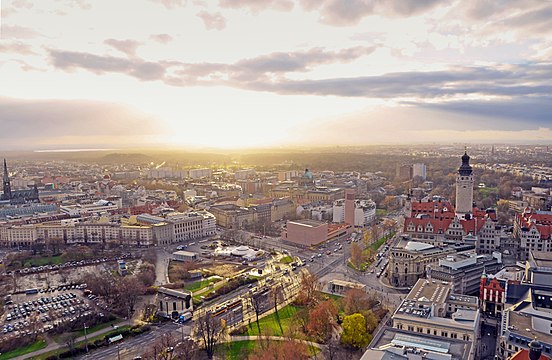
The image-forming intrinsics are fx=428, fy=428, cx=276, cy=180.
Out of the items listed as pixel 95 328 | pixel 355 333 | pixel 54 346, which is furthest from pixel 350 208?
pixel 54 346

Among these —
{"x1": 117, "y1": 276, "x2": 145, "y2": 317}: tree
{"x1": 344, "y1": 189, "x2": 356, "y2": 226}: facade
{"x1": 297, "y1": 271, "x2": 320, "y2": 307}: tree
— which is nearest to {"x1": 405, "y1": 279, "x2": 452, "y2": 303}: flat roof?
{"x1": 297, "y1": 271, "x2": 320, "y2": 307}: tree

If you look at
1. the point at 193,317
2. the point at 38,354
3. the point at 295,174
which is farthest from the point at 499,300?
the point at 295,174

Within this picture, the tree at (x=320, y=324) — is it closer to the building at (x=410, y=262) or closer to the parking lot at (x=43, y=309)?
the building at (x=410, y=262)

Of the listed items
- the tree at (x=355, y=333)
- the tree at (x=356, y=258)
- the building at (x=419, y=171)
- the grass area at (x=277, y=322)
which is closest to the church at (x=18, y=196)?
the tree at (x=356, y=258)

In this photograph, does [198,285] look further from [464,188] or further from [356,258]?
[464,188]

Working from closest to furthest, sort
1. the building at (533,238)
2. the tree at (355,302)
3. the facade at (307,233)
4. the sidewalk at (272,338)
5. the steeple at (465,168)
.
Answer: the sidewalk at (272,338)
the tree at (355,302)
the building at (533,238)
the steeple at (465,168)
the facade at (307,233)
